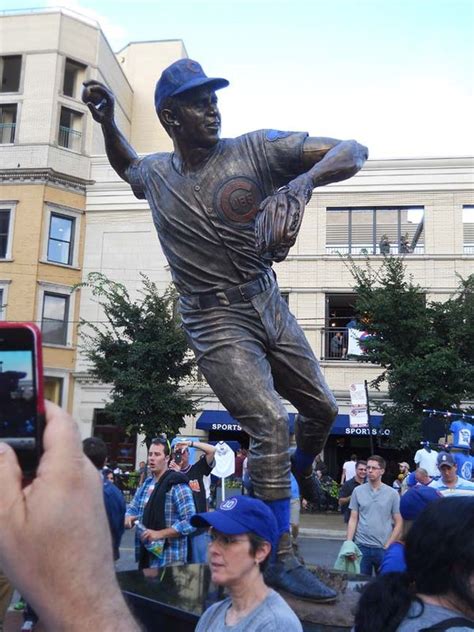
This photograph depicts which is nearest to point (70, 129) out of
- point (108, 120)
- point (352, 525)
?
point (352, 525)

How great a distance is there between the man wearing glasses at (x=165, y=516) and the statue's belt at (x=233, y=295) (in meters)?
2.21

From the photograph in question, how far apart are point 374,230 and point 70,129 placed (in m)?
14.1

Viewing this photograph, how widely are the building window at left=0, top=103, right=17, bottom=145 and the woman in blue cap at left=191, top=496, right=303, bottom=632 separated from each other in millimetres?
30223

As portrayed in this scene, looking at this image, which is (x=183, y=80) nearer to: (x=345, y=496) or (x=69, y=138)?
(x=345, y=496)

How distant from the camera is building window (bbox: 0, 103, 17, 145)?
3030cm

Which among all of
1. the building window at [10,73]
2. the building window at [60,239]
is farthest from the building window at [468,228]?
the building window at [10,73]

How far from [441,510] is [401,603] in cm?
28

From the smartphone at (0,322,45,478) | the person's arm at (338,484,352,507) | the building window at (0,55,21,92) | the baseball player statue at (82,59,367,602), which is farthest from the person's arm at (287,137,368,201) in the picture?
the building window at (0,55,21,92)

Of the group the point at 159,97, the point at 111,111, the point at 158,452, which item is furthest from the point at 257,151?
the point at 158,452

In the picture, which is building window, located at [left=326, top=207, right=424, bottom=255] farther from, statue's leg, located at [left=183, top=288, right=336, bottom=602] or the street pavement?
→ statue's leg, located at [left=183, top=288, right=336, bottom=602]

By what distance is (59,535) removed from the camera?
2.70 feet

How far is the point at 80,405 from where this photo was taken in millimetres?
28797

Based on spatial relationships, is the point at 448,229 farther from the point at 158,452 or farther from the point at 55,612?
the point at 55,612

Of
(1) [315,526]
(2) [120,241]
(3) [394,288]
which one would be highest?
(2) [120,241]
